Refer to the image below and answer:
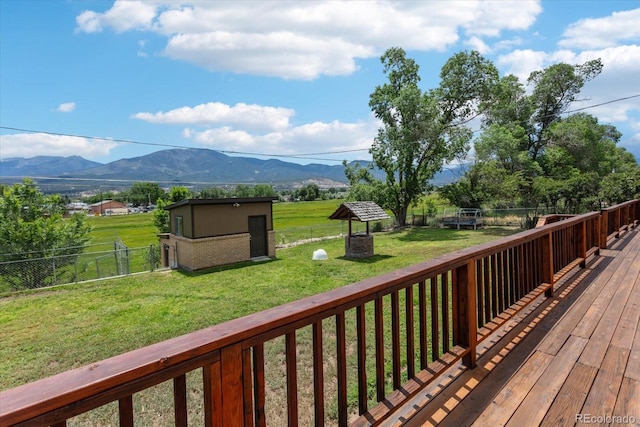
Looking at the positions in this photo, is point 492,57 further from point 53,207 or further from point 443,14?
point 53,207

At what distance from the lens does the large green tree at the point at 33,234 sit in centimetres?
1066

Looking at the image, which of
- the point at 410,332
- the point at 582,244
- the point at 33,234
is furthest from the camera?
the point at 33,234

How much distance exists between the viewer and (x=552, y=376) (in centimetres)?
223

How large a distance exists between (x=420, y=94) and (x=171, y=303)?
60.7 ft

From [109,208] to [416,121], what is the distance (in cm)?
9010

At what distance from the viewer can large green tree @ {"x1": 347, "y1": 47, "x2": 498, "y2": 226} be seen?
66.1 feet

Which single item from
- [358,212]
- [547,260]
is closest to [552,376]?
[547,260]

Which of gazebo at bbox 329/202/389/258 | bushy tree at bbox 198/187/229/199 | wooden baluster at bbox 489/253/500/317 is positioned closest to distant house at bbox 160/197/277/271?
gazebo at bbox 329/202/389/258

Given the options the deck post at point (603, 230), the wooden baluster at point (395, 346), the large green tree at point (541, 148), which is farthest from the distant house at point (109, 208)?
the wooden baluster at point (395, 346)

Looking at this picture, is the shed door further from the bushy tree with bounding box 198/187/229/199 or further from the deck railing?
the bushy tree with bounding box 198/187/229/199

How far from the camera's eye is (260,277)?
10.1 metres

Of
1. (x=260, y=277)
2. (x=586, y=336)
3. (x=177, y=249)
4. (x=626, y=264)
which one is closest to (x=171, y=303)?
(x=260, y=277)

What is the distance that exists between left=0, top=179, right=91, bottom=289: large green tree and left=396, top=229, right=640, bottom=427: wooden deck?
12233mm

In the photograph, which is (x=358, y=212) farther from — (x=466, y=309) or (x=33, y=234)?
(x=33, y=234)
